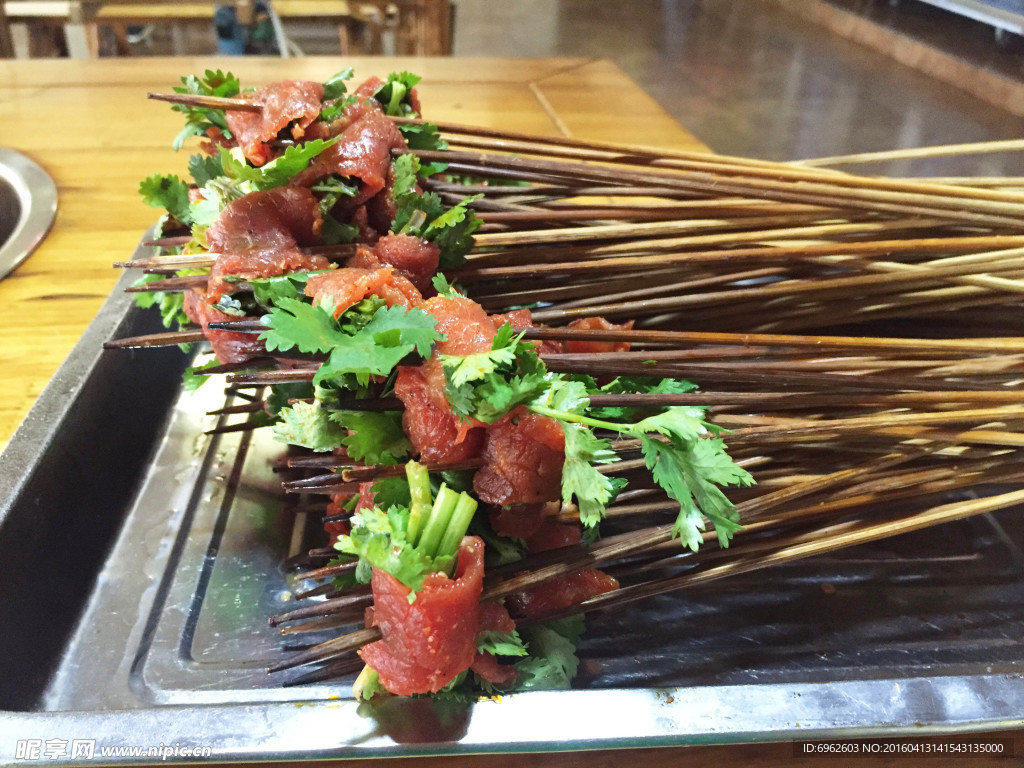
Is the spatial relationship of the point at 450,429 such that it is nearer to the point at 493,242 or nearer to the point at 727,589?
the point at 493,242

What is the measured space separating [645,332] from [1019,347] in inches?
24.4

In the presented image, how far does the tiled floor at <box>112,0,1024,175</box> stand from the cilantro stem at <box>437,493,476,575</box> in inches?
80.8

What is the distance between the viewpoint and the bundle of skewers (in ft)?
2.57

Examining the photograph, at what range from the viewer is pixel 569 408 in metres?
0.77

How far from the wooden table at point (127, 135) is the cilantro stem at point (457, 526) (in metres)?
0.33

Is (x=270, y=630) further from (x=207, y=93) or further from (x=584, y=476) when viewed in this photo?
(x=207, y=93)

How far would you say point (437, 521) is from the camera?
2.49 feet

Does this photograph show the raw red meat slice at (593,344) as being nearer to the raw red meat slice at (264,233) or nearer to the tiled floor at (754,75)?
the raw red meat slice at (264,233)

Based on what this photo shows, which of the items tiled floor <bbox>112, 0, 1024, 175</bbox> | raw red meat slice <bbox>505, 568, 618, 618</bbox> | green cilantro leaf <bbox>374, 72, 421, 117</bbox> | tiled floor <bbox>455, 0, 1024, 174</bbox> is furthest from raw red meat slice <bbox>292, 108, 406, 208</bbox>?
tiled floor <bbox>455, 0, 1024, 174</bbox>

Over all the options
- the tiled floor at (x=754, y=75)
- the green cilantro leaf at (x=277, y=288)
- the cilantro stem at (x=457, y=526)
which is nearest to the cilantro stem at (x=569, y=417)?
the cilantro stem at (x=457, y=526)

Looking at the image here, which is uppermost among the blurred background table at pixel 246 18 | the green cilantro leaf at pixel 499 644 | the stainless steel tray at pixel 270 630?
the blurred background table at pixel 246 18

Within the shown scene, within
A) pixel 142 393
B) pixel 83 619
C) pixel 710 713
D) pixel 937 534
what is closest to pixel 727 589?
pixel 710 713

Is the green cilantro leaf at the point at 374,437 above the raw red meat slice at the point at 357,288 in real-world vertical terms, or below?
below

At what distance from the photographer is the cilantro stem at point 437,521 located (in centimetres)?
76
